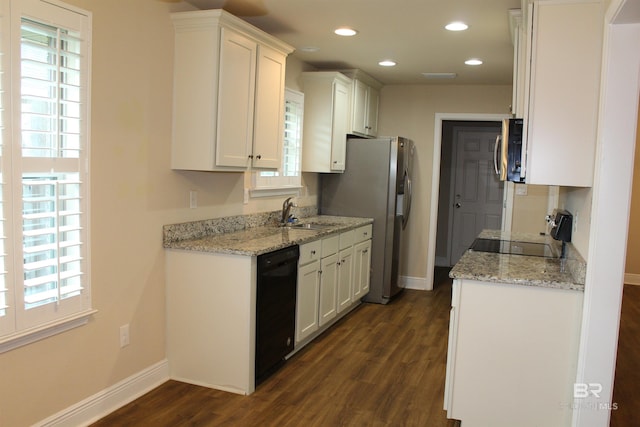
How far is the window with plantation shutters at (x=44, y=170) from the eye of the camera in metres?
2.31

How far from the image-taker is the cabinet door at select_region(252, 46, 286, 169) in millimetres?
3725

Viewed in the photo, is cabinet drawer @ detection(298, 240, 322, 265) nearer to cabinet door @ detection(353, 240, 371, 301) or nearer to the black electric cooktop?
cabinet door @ detection(353, 240, 371, 301)

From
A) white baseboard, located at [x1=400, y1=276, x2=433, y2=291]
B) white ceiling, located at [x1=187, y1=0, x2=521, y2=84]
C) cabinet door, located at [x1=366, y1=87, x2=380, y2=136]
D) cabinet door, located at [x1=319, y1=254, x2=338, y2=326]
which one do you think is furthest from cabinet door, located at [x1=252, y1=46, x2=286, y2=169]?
white baseboard, located at [x1=400, y1=276, x2=433, y2=291]

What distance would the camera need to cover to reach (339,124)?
525 cm

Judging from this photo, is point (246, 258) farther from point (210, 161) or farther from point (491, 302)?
point (491, 302)

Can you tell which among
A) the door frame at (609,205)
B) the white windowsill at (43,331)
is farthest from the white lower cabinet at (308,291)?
the door frame at (609,205)

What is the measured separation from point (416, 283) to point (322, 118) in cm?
244

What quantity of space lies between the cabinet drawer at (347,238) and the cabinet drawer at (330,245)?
105 millimetres

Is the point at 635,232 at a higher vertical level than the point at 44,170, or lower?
lower

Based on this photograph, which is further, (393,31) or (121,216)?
(393,31)

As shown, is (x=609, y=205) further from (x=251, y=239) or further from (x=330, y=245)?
(x=330, y=245)

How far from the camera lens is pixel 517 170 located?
9.34ft

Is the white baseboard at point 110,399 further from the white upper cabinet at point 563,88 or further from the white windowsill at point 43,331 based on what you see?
the white upper cabinet at point 563,88

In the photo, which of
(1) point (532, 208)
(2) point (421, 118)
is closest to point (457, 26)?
(2) point (421, 118)
